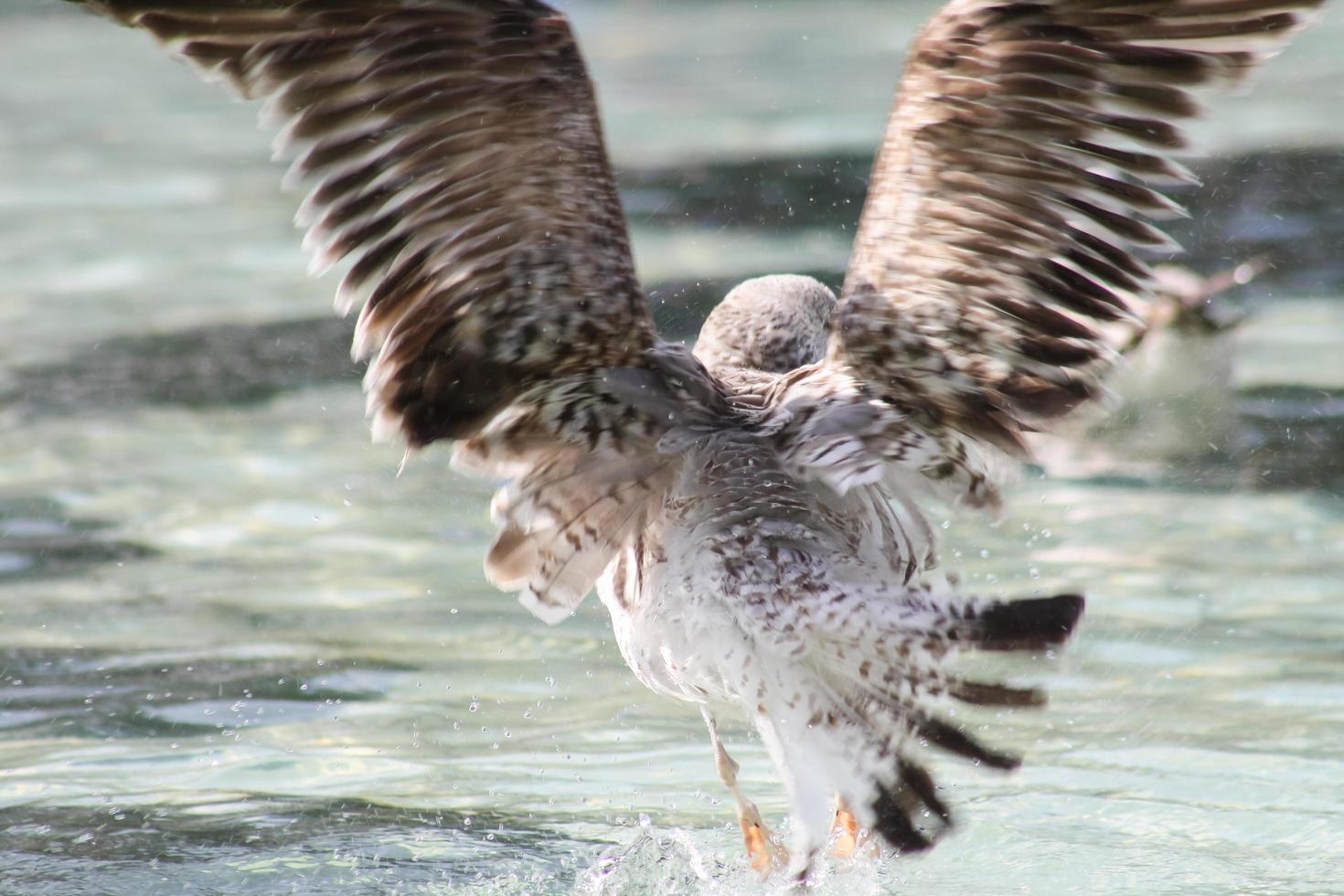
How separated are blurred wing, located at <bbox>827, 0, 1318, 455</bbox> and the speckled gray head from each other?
1.26 metres

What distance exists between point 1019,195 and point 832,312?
42 cm

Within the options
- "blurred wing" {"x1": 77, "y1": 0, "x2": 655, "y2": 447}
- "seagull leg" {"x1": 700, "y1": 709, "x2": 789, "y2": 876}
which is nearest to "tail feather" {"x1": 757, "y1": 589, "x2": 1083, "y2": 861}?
"seagull leg" {"x1": 700, "y1": 709, "x2": 789, "y2": 876}

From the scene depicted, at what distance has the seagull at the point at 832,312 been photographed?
11.5 ft

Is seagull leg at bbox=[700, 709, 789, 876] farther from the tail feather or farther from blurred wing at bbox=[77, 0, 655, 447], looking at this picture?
blurred wing at bbox=[77, 0, 655, 447]

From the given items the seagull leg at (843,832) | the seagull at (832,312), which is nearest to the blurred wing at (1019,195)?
the seagull at (832,312)

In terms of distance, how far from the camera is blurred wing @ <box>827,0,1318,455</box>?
11.7ft

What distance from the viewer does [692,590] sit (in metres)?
3.88

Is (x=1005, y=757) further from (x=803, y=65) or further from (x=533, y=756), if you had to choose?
(x=803, y=65)

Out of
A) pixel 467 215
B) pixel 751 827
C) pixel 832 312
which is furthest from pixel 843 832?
pixel 467 215

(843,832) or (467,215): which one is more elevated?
(467,215)

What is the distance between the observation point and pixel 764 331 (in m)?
5.02

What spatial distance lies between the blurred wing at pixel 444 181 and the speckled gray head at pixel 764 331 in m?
1.29

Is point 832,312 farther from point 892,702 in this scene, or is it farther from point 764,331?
point 764,331

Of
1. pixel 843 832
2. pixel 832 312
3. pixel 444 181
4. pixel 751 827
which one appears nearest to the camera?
pixel 444 181
